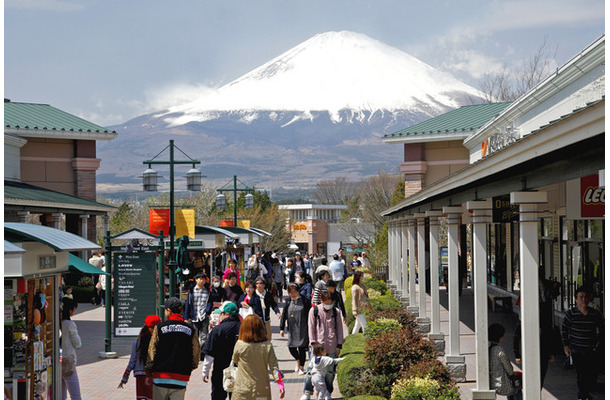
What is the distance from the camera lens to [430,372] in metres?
10.9

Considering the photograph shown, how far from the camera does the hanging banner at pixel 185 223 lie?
22578 millimetres

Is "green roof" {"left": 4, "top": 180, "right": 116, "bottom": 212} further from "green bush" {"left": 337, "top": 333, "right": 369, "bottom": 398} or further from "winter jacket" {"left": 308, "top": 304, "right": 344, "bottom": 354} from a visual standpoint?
"green bush" {"left": 337, "top": 333, "right": 369, "bottom": 398}

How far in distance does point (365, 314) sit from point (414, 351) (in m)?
6.75

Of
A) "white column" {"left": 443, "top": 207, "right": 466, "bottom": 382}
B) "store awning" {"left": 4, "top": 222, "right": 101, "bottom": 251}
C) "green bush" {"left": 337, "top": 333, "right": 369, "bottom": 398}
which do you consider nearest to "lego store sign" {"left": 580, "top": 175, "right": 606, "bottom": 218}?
"white column" {"left": 443, "top": 207, "right": 466, "bottom": 382}

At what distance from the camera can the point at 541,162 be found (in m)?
9.30

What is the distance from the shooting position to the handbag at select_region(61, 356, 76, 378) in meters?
12.5

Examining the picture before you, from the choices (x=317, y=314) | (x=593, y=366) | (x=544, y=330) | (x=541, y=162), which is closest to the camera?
(x=541, y=162)

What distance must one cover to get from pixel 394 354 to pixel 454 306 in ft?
10.3

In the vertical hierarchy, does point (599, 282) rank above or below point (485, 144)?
below

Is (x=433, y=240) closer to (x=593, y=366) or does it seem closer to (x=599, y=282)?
(x=599, y=282)

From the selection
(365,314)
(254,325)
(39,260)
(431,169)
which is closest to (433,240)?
(365,314)

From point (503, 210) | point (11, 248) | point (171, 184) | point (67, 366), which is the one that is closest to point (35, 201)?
point (171, 184)

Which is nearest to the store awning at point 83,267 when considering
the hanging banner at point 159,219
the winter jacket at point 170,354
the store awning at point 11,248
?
the winter jacket at point 170,354

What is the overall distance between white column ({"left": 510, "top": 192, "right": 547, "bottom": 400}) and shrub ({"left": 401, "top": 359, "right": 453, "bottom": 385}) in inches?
50.3
